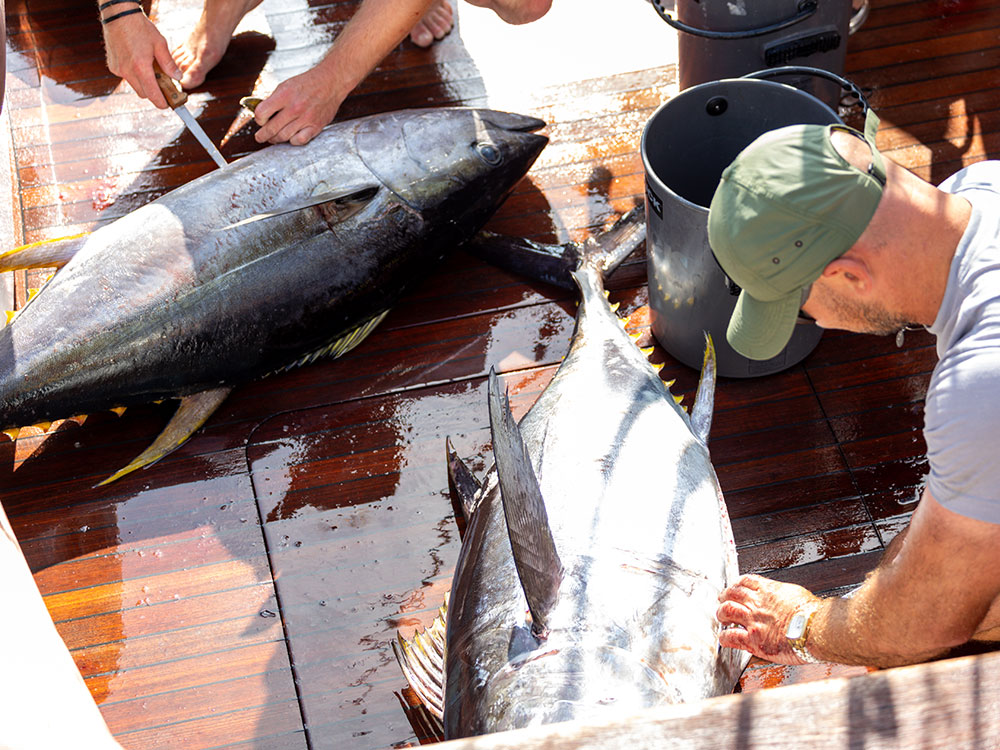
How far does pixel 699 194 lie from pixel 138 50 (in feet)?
6.14

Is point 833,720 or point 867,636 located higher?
point 833,720

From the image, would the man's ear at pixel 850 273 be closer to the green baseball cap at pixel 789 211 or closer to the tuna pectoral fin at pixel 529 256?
the green baseball cap at pixel 789 211

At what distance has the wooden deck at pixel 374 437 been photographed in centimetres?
238

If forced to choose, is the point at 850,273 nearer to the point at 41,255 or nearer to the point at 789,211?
the point at 789,211

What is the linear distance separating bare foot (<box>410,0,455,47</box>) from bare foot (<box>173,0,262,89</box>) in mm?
692

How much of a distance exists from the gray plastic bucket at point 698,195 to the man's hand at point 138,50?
64.7 inches

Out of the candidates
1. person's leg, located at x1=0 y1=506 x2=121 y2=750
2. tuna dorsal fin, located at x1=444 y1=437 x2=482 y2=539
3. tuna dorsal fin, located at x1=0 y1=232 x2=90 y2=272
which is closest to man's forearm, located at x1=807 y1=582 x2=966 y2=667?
tuna dorsal fin, located at x1=444 y1=437 x2=482 y2=539

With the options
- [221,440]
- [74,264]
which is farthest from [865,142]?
[74,264]

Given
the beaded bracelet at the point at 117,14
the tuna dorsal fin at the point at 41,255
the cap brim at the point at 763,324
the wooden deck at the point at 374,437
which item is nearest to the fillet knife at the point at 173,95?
the beaded bracelet at the point at 117,14

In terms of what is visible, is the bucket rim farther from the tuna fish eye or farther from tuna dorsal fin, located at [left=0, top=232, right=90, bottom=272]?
tuna dorsal fin, located at [left=0, top=232, right=90, bottom=272]

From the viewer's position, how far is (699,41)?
3051 millimetres

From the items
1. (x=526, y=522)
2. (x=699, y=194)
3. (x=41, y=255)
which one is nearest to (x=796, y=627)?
(x=526, y=522)

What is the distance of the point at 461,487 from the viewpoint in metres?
2.48

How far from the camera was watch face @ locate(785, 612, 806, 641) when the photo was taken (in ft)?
6.12
